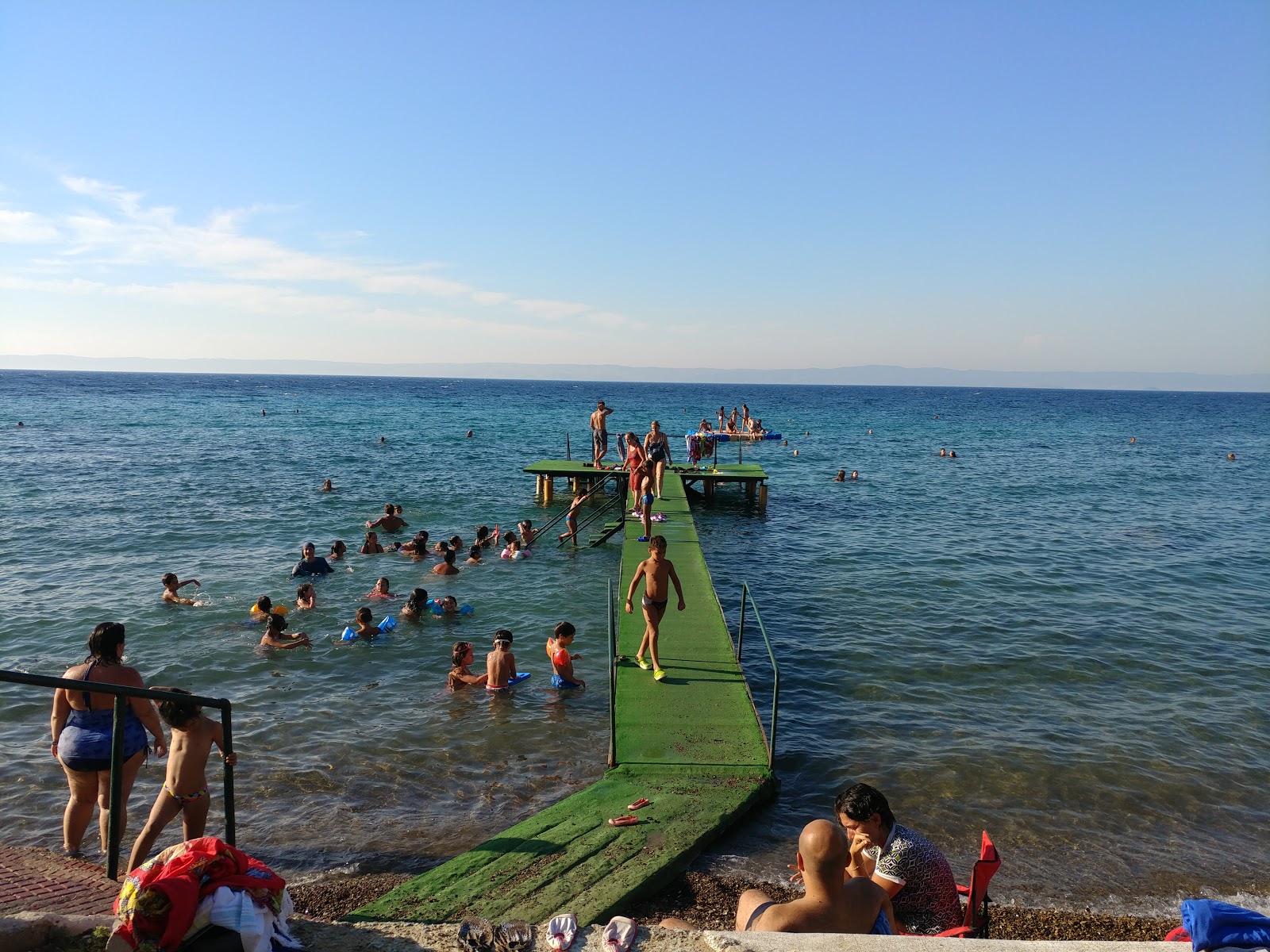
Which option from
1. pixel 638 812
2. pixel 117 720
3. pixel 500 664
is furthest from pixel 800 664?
pixel 117 720

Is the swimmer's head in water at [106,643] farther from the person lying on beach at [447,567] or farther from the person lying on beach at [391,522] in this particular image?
the person lying on beach at [391,522]

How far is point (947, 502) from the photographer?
31.6m

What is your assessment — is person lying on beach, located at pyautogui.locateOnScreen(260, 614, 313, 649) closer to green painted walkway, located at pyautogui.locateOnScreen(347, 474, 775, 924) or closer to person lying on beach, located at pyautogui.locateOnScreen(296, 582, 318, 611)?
person lying on beach, located at pyautogui.locateOnScreen(296, 582, 318, 611)

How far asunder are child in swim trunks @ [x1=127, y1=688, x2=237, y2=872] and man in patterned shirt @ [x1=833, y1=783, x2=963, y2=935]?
474 cm

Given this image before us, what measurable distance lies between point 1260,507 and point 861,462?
1943cm

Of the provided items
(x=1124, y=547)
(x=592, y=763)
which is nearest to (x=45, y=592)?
(x=592, y=763)

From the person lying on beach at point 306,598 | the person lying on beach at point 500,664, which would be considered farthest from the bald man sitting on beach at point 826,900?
the person lying on beach at point 306,598

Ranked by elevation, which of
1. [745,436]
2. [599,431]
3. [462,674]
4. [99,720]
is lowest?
[462,674]

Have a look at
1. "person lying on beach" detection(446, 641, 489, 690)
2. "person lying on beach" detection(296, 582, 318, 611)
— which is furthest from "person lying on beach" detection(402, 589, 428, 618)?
"person lying on beach" detection(446, 641, 489, 690)

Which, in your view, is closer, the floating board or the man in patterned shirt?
the man in patterned shirt

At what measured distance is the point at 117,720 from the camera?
183 inches

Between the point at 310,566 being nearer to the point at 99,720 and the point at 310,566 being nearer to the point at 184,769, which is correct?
the point at 99,720

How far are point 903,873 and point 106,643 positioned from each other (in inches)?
244

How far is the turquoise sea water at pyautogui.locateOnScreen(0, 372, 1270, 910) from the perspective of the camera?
846 centimetres
